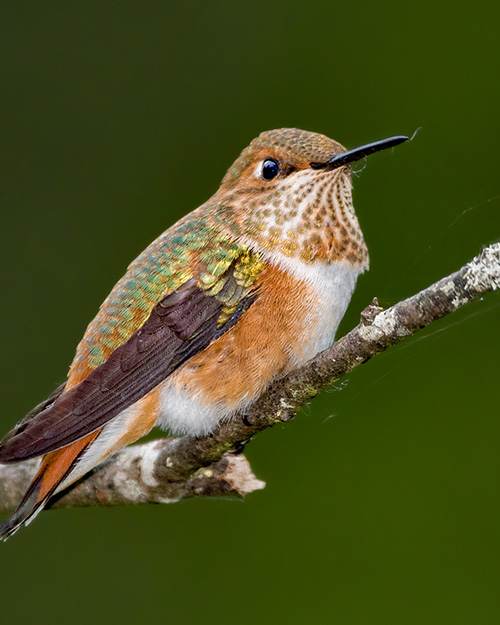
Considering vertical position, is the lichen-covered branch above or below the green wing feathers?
below

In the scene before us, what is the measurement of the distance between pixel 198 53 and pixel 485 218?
2.20m

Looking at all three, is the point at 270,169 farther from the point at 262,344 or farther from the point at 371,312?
the point at 371,312

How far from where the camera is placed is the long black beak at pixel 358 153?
2.29 metres

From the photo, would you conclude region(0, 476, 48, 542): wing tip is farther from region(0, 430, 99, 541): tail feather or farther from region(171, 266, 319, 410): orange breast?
region(171, 266, 319, 410): orange breast

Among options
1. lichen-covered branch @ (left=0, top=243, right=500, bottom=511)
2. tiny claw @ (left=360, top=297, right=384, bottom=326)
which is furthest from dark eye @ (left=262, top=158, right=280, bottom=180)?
tiny claw @ (left=360, top=297, right=384, bottom=326)

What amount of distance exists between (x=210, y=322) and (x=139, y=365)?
9.4 inches

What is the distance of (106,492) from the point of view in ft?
9.16

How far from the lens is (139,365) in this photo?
2.30 m

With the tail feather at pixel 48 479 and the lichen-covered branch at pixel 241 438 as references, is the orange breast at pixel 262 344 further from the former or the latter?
the tail feather at pixel 48 479

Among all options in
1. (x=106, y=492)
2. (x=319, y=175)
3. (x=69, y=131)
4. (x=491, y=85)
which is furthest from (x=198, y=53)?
(x=106, y=492)

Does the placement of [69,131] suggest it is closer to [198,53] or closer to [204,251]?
[198,53]

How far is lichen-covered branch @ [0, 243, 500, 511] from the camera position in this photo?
1663 millimetres

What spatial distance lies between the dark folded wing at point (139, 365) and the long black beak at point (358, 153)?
17.4 inches

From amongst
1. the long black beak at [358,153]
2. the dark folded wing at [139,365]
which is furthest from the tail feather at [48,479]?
the long black beak at [358,153]
